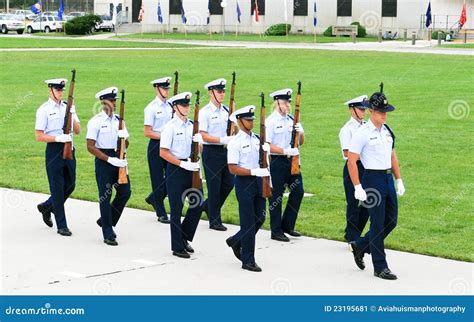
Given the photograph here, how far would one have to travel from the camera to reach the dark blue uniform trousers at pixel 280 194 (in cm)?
1262

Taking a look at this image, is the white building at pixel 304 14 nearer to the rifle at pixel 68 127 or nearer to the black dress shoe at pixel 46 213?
the black dress shoe at pixel 46 213

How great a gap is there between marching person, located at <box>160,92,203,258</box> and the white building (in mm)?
61821

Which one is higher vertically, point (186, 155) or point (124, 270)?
point (186, 155)

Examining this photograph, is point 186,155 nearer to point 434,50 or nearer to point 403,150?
point 403,150

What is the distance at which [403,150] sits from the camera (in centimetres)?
2052

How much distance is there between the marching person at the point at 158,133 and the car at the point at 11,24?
6682 centimetres

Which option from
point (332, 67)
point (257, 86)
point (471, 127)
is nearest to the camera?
point (471, 127)

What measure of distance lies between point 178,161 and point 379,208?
7.60 feet

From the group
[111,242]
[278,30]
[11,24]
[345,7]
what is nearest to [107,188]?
[111,242]

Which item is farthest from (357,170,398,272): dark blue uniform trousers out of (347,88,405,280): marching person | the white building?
the white building

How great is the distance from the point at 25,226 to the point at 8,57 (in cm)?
3314

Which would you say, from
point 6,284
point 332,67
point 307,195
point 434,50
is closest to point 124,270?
point 6,284

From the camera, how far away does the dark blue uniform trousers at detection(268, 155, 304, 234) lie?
1262 centimetres

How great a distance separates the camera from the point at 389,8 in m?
73.9
